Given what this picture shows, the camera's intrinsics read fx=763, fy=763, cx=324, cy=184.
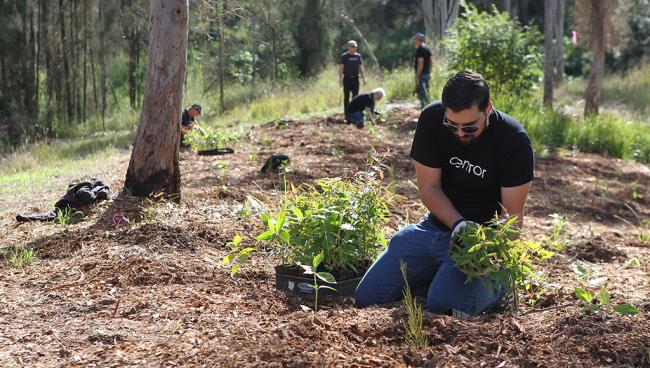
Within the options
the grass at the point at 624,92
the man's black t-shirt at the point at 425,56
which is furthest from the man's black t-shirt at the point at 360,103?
the grass at the point at 624,92

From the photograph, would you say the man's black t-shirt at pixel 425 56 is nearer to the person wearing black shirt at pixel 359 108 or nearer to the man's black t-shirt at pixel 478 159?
the person wearing black shirt at pixel 359 108

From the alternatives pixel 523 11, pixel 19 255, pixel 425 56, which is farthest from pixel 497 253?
pixel 523 11

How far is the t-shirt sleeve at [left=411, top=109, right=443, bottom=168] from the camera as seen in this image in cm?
439

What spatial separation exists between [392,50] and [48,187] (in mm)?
32284

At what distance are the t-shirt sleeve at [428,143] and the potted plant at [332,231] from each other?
0.29 meters

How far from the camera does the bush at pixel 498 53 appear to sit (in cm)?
1521

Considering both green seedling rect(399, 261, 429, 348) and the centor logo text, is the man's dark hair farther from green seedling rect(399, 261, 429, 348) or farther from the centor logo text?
green seedling rect(399, 261, 429, 348)

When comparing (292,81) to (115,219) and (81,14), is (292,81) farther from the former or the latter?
(115,219)

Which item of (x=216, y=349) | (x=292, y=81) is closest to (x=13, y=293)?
(x=216, y=349)

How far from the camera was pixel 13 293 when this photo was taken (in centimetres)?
467

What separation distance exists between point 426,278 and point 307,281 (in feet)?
2.36

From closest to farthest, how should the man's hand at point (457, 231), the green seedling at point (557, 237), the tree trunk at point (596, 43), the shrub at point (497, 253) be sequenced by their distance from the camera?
the shrub at point (497, 253) → the man's hand at point (457, 231) → the green seedling at point (557, 237) → the tree trunk at point (596, 43)

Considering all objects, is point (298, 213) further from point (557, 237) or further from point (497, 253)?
point (557, 237)

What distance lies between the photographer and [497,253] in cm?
374
